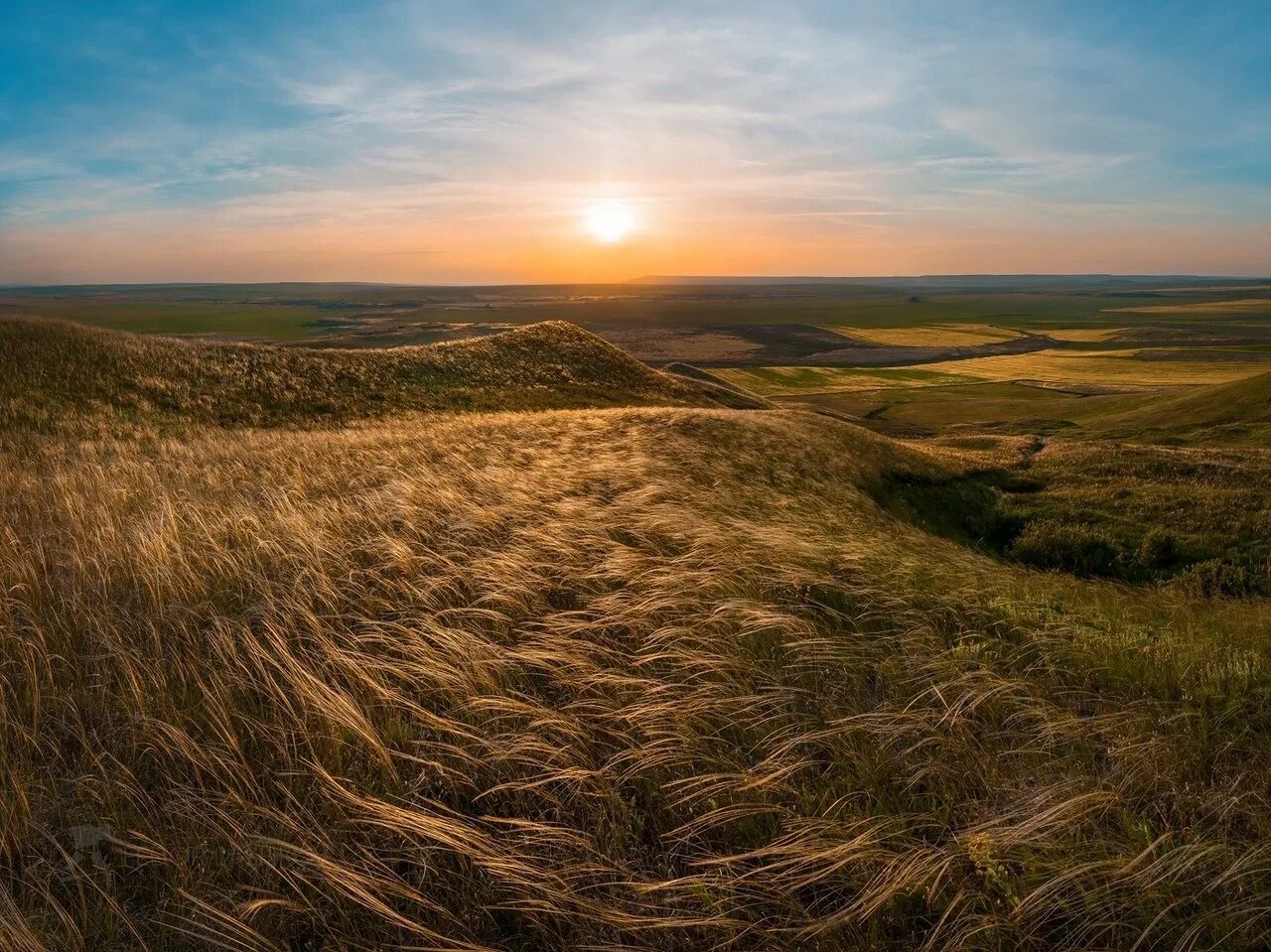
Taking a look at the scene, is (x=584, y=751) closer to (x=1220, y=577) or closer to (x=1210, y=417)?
(x=1220, y=577)

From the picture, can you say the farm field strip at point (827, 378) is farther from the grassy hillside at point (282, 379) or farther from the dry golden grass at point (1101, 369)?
the grassy hillside at point (282, 379)

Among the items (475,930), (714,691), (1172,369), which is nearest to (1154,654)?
(714,691)

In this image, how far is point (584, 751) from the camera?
11.3 ft

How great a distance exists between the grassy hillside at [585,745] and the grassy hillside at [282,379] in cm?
2404

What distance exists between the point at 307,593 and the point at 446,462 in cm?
650

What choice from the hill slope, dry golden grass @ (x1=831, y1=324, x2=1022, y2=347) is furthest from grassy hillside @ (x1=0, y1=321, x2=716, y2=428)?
dry golden grass @ (x1=831, y1=324, x2=1022, y2=347)

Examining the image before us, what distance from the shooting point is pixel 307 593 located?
5.05m

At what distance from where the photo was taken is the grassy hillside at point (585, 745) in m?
2.55

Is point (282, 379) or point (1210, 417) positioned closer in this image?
point (282, 379)

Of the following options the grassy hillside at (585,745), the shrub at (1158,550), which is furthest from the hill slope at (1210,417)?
the grassy hillside at (585,745)

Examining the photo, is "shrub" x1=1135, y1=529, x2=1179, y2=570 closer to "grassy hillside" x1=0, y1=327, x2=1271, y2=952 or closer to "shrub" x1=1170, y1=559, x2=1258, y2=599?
"shrub" x1=1170, y1=559, x2=1258, y2=599

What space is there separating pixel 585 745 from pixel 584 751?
0.11 feet

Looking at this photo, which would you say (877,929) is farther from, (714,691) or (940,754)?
(714,691)

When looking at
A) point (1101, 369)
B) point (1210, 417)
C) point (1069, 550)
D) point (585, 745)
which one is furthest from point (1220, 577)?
point (1101, 369)
